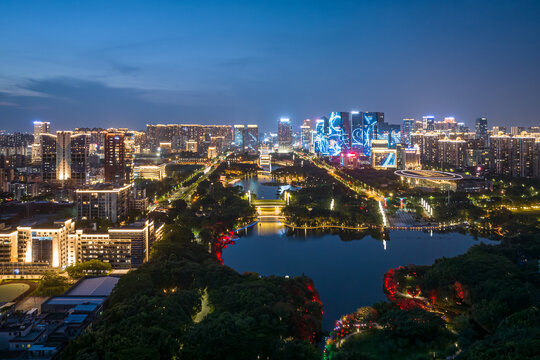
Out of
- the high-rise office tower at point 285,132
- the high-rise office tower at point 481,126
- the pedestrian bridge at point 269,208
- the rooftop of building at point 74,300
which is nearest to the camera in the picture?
the rooftop of building at point 74,300

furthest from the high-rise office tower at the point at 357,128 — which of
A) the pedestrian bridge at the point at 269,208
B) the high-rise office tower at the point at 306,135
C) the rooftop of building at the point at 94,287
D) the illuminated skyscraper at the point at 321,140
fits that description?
the rooftop of building at the point at 94,287

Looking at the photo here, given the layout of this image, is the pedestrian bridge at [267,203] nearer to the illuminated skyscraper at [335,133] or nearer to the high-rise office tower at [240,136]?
the illuminated skyscraper at [335,133]

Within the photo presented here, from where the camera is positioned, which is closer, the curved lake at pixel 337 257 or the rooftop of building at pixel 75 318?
the rooftop of building at pixel 75 318

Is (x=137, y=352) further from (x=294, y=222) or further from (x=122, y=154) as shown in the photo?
(x=122, y=154)

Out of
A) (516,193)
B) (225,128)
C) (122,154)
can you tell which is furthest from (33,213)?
(225,128)

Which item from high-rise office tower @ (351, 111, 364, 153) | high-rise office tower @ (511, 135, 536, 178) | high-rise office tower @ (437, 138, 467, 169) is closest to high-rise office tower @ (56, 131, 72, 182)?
high-rise office tower @ (351, 111, 364, 153)

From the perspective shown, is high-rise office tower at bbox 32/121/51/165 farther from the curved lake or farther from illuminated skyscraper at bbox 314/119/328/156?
the curved lake
